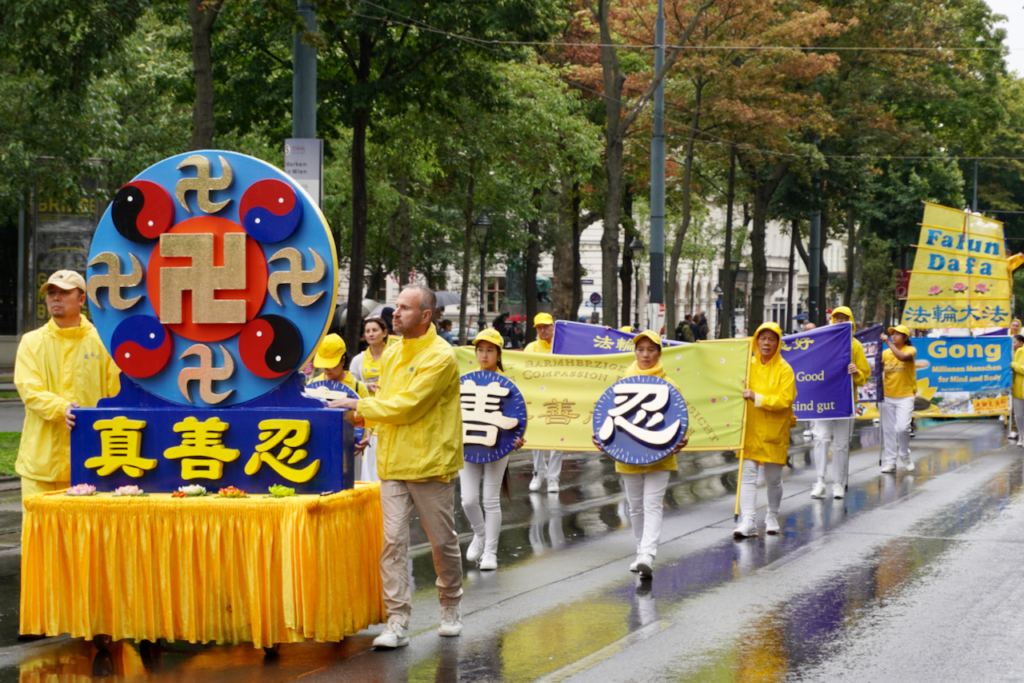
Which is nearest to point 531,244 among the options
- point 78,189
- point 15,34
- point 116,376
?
point 78,189

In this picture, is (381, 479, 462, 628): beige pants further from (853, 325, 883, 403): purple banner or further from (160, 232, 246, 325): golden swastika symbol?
(853, 325, 883, 403): purple banner

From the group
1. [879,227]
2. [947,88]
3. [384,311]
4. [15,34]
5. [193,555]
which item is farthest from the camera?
[879,227]

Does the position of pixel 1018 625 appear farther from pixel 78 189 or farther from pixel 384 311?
pixel 78 189

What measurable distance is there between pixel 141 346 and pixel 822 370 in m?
8.61

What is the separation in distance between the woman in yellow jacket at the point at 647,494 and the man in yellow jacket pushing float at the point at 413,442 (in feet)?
7.81

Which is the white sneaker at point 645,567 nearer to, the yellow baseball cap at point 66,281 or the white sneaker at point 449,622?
the white sneaker at point 449,622

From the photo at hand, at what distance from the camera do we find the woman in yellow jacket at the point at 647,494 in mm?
8531

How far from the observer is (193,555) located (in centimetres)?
621

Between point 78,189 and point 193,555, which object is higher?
point 78,189

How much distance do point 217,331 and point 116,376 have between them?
3.31 ft

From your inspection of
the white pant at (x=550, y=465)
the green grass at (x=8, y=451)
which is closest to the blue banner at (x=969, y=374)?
the white pant at (x=550, y=465)

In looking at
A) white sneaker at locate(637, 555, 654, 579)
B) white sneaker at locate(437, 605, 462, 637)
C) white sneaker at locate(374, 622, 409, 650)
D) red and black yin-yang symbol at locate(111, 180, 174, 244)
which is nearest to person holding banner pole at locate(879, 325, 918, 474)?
white sneaker at locate(637, 555, 654, 579)

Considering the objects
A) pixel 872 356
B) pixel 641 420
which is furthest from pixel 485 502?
pixel 872 356

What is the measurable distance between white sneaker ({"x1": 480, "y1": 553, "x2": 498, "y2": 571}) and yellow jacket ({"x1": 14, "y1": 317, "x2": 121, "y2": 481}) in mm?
3111
